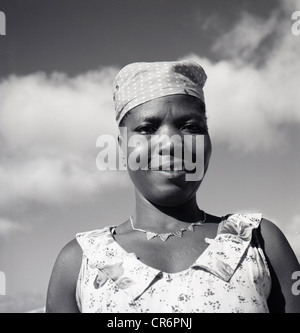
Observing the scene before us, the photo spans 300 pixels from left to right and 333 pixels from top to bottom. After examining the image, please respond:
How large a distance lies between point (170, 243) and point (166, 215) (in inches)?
6.6

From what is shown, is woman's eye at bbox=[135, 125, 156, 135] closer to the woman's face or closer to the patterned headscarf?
the woman's face

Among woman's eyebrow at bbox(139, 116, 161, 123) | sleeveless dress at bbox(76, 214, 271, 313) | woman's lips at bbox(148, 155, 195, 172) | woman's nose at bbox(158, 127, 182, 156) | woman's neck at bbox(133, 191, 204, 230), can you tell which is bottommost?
sleeveless dress at bbox(76, 214, 271, 313)

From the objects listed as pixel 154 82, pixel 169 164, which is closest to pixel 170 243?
pixel 169 164

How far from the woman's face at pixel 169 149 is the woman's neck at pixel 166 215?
0.14 feet

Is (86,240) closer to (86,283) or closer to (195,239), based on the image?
(86,283)

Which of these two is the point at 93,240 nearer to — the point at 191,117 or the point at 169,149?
the point at 169,149

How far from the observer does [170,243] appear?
2.36 m

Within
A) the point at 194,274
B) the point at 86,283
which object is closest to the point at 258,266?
the point at 194,274

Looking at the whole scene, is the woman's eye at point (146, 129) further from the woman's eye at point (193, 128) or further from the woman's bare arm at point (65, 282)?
the woman's bare arm at point (65, 282)

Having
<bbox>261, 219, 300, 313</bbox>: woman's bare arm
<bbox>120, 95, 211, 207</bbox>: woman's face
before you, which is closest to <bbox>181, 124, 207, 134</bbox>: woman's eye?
<bbox>120, 95, 211, 207</bbox>: woman's face

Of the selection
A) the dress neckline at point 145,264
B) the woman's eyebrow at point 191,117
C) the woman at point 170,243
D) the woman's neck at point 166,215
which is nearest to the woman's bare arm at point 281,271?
the woman at point 170,243

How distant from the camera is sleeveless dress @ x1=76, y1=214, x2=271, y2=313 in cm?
211

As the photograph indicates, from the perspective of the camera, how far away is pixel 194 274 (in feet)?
7.14

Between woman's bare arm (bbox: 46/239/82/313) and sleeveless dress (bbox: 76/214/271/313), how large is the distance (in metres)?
0.06
